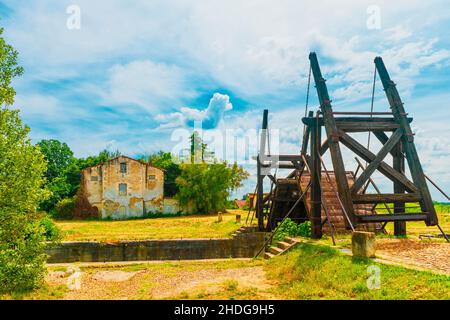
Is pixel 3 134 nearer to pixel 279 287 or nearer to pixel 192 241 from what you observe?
pixel 279 287

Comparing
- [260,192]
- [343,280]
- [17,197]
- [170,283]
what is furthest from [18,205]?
[260,192]

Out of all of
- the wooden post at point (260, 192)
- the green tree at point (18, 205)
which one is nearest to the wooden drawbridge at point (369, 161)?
the wooden post at point (260, 192)

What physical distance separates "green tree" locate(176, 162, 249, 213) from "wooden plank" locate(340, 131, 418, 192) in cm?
2904

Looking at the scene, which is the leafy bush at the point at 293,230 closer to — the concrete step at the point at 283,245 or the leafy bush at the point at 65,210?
the concrete step at the point at 283,245

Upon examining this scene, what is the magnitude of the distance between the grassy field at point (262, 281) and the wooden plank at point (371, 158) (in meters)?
3.34

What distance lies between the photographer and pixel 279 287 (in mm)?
8328

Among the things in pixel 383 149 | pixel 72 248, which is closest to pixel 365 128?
pixel 383 149

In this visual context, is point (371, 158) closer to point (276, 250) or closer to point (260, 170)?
point (276, 250)

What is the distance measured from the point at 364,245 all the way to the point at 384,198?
138 inches

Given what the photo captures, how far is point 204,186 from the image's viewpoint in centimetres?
4031

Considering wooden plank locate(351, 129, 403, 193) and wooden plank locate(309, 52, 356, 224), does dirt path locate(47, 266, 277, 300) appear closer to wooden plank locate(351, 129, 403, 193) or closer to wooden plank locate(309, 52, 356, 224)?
wooden plank locate(309, 52, 356, 224)

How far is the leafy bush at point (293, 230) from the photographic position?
15258 mm

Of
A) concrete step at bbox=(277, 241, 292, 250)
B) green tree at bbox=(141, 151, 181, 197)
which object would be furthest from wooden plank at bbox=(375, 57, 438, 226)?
green tree at bbox=(141, 151, 181, 197)

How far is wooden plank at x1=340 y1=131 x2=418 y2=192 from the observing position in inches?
459
